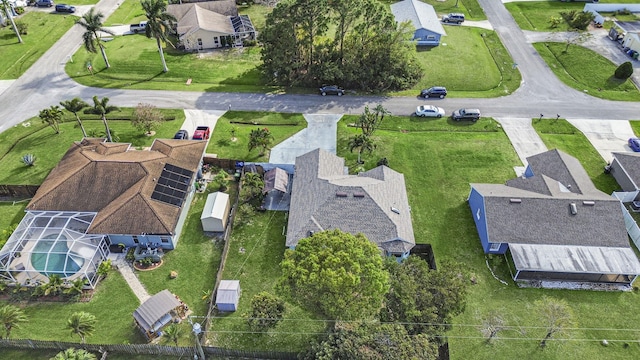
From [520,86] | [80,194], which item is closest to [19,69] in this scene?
[80,194]

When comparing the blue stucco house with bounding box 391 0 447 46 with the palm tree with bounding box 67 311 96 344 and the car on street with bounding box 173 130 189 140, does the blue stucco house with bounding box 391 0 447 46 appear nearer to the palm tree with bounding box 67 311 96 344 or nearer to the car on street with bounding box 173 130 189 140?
the car on street with bounding box 173 130 189 140

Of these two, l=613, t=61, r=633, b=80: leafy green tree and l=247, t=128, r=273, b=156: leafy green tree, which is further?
l=613, t=61, r=633, b=80: leafy green tree

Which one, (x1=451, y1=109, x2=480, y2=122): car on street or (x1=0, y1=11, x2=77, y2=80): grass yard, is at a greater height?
(x1=0, y1=11, x2=77, y2=80): grass yard

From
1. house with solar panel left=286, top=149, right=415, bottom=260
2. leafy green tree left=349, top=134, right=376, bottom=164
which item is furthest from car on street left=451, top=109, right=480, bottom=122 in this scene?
house with solar panel left=286, top=149, right=415, bottom=260

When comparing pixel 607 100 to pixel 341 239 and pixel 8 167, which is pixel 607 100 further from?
pixel 8 167

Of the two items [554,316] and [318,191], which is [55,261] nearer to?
[318,191]

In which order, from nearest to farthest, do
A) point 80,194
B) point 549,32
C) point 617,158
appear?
point 80,194, point 617,158, point 549,32

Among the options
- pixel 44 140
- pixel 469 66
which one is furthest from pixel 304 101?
pixel 44 140
